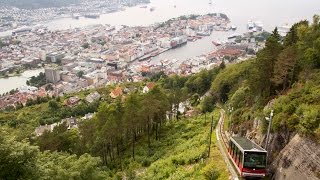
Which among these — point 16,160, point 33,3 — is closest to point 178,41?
point 16,160

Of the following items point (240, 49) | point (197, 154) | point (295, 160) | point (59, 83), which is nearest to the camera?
point (295, 160)

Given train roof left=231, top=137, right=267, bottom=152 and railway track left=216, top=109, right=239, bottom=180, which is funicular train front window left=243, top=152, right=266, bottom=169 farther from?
railway track left=216, top=109, right=239, bottom=180

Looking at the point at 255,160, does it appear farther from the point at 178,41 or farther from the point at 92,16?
the point at 92,16

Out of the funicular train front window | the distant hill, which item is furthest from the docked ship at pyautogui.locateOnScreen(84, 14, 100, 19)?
the funicular train front window

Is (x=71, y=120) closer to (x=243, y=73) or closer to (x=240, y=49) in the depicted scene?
(x=243, y=73)

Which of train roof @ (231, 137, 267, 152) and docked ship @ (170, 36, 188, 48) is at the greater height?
train roof @ (231, 137, 267, 152)

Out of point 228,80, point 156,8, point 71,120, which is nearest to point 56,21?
point 156,8

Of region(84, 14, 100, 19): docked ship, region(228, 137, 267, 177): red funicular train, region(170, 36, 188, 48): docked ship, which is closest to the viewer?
region(228, 137, 267, 177): red funicular train

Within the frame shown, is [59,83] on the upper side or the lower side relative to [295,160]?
lower

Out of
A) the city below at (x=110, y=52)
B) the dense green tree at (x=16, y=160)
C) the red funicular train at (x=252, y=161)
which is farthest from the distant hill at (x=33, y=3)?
the dense green tree at (x=16, y=160)
